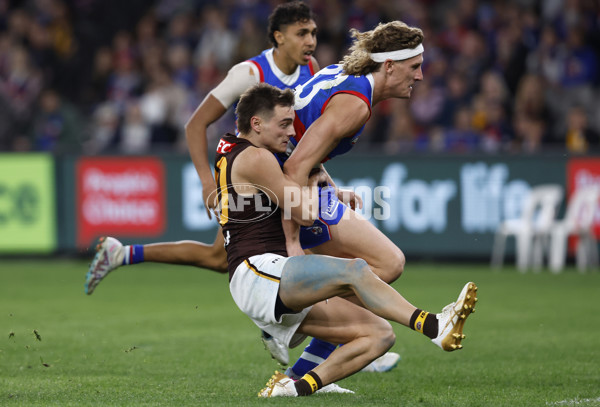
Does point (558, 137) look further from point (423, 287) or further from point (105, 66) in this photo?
point (105, 66)

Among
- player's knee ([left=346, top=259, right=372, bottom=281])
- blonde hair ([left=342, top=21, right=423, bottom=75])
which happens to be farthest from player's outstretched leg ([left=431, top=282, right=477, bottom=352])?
blonde hair ([left=342, top=21, right=423, bottom=75])

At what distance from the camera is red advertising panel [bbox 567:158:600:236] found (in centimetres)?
1366

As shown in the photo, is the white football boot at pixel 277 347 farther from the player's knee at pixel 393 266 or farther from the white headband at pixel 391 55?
the white headband at pixel 391 55

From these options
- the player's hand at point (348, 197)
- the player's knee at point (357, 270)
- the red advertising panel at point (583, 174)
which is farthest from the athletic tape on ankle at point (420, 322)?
the red advertising panel at point (583, 174)

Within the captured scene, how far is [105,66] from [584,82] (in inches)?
346

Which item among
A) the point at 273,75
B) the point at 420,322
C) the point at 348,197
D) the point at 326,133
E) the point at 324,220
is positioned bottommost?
the point at 420,322

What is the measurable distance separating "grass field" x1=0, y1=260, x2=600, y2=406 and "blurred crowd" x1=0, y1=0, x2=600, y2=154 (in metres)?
3.01

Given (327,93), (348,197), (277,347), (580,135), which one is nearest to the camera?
(277,347)

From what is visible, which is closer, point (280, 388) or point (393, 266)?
point (280, 388)

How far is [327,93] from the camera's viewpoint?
19.9 ft

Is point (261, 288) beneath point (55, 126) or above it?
beneath

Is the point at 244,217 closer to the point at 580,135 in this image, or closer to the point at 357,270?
the point at 357,270

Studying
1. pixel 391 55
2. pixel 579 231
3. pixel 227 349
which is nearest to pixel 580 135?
pixel 579 231

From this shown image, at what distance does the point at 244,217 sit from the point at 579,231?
29.3 feet
